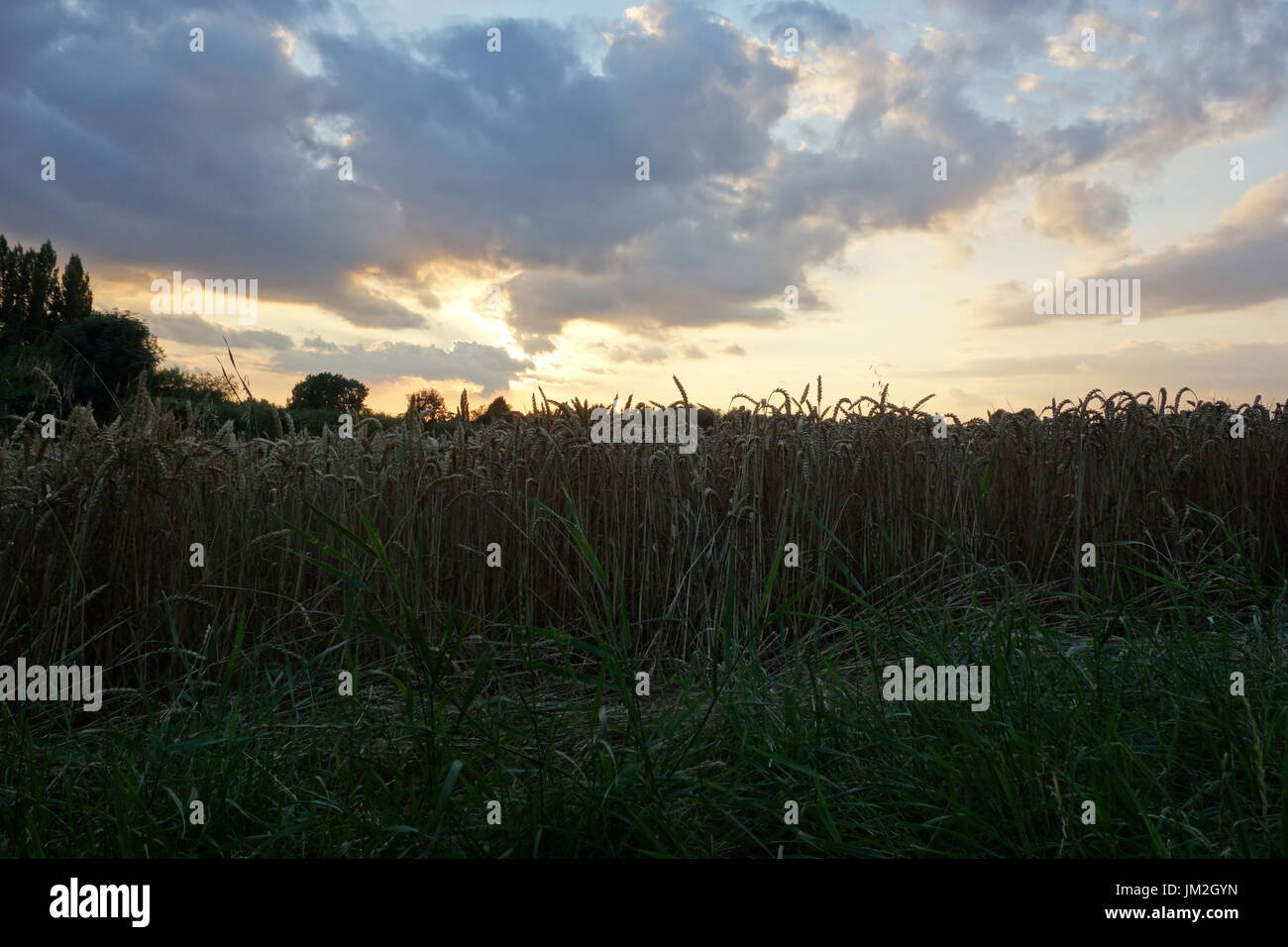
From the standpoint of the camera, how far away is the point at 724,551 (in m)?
4.37

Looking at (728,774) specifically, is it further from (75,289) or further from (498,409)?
(75,289)

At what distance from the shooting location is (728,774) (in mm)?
2164

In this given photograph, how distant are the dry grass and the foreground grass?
0.67 metres

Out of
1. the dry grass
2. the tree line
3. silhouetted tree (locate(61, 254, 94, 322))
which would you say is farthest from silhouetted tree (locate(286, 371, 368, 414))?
the dry grass

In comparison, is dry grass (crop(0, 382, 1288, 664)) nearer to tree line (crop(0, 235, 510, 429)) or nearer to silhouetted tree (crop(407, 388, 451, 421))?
silhouetted tree (crop(407, 388, 451, 421))

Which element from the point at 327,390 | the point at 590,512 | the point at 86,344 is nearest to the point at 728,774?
the point at 590,512

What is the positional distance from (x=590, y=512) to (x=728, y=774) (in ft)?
8.12

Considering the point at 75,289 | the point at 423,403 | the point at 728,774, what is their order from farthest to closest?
1. the point at 75,289
2. the point at 423,403
3. the point at 728,774

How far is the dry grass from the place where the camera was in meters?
3.58

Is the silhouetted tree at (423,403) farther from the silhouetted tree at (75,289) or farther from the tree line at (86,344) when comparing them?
the silhouetted tree at (75,289)

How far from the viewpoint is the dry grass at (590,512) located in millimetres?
3578
